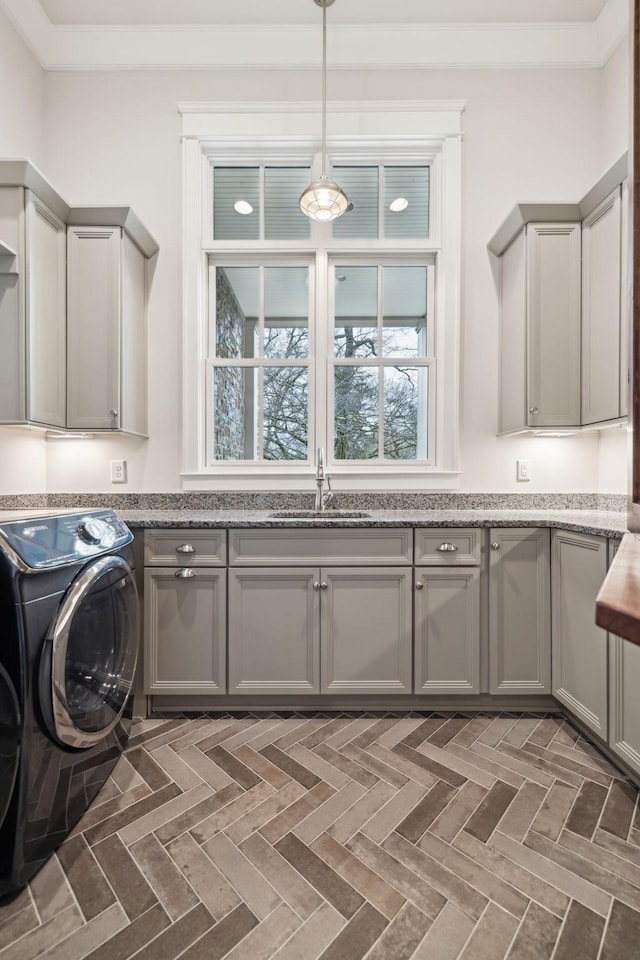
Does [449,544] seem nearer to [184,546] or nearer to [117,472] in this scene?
[184,546]

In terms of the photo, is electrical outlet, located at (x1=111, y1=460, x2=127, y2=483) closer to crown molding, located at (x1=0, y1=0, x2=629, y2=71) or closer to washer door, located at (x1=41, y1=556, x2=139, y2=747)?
washer door, located at (x1=41, y1=556, x2=139, y2=747)

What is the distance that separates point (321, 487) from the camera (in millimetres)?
2520

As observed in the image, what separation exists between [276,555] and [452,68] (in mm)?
2857

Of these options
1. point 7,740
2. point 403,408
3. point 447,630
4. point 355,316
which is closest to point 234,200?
point 355,316

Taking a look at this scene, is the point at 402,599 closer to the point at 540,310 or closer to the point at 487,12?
the point at 540,310

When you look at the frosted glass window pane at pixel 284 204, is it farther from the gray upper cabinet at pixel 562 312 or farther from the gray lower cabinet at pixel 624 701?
the gray lower cabinet at pixel 624 701

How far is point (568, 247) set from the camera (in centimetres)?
227

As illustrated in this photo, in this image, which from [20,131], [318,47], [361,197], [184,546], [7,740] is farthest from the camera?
[361,197]

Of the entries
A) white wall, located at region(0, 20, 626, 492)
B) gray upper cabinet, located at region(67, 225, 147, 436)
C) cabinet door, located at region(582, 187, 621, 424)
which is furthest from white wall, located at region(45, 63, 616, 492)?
cabinet door, located at region(582, 187, 621, 424)

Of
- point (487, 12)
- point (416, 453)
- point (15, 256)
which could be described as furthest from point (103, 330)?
point (487, 12)

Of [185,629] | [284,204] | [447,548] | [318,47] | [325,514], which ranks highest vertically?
[318,47]

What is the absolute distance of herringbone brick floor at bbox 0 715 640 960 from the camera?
3.60ft

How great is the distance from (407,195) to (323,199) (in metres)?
0.85

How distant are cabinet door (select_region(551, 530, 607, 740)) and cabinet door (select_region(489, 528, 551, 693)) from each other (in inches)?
2.1
